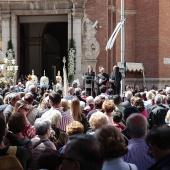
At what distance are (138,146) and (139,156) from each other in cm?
12

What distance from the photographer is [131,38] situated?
3044cm

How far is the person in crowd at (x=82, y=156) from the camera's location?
310cm

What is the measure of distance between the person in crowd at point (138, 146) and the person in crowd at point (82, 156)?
1938 millimetres

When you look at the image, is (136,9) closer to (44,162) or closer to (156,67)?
(156,67)

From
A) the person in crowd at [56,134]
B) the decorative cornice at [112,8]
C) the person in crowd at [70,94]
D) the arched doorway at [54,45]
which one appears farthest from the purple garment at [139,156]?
the arched doorway at [54,45]

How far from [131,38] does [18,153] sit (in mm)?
26302

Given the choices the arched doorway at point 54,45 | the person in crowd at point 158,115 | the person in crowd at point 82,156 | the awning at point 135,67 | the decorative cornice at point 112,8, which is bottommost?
the person in crowd at point 158,115

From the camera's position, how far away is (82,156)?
3.13 m

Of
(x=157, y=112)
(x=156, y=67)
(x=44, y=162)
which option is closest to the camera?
(x=44, y=162)

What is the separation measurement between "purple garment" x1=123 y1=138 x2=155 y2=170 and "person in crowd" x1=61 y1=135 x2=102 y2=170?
1936 millimetres

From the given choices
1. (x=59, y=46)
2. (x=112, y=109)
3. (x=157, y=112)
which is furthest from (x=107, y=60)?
(x=112, y=109)

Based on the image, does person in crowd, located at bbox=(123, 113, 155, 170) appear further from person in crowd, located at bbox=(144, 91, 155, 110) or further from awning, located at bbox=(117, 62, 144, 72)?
awning, located at bbox=(117, 62, 144, 72)

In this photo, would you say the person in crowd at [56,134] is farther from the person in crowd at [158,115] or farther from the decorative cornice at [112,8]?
the decorative cornice at [112,8]

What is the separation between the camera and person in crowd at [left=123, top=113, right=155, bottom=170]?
5.11 metres
